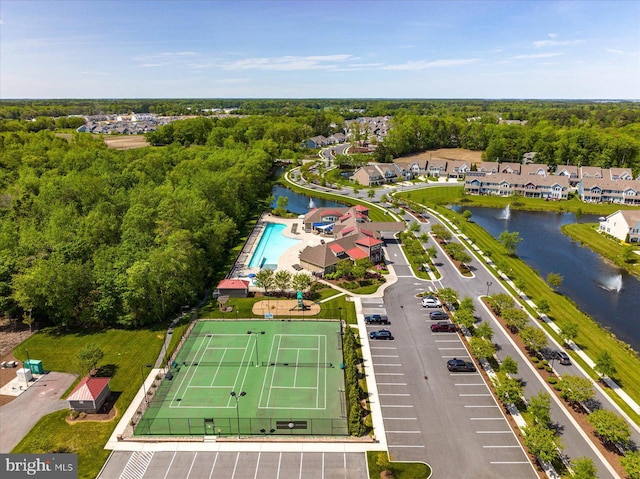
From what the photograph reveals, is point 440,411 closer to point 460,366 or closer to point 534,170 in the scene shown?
point 460,366

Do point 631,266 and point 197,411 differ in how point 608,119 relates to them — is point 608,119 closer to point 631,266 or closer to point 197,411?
point 631,266

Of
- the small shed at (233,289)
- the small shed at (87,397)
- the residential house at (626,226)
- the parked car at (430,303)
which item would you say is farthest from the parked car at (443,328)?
the residential house at (626,226)

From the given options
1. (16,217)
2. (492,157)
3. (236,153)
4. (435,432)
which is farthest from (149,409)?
(492,157)

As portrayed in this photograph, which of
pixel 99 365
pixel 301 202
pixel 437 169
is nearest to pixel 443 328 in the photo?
pixel 99 365

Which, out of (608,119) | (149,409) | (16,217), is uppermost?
(608,119)

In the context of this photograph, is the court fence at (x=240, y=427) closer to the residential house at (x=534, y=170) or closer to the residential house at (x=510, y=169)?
the residential house at (x=510, y=169)
